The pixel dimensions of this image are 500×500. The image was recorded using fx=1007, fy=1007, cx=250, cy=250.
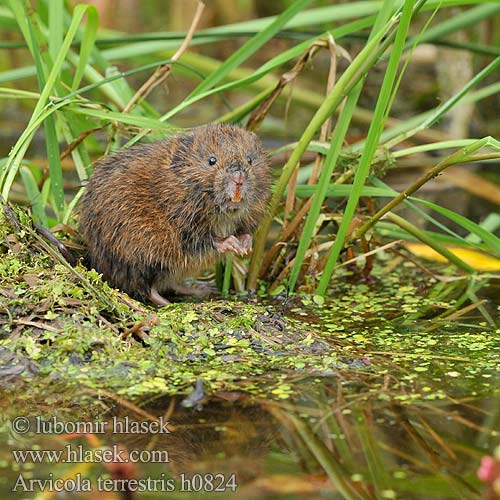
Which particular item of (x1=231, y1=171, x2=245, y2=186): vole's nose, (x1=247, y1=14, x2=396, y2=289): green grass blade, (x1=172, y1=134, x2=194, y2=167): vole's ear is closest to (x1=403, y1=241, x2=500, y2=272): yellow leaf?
(x1=247, y1=14, x2=396, y2=289): green grass blade

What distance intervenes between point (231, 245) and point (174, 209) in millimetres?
293

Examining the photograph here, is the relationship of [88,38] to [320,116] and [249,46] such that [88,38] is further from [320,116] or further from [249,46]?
[320,116]

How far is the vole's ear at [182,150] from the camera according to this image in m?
4.33

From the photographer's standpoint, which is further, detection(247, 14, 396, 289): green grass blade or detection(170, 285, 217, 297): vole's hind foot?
detection(170, 285, 217, 297): vole's hind foot

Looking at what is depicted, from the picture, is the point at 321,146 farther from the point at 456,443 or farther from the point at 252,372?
the point at 456,443

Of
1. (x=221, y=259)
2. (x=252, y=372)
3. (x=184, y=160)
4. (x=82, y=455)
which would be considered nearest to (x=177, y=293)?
(x=221, y=259)

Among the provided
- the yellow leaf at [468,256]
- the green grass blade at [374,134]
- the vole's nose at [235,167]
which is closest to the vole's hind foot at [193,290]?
the green grass blade at [374,134]

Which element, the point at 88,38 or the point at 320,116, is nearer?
the point at 320,116

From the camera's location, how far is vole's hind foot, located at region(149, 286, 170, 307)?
14.4 feet

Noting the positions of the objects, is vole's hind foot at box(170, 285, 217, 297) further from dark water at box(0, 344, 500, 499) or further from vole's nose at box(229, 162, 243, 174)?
dark water at box(0, 344, 500, 499)

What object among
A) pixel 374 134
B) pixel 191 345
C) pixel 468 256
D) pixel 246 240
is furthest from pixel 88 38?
pixel 468 256

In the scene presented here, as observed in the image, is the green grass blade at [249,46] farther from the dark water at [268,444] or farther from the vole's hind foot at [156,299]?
the dark water at [268,444]

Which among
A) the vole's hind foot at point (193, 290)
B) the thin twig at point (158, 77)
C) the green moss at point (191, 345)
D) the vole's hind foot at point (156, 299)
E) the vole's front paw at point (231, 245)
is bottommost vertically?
the vole's hind foot at point (193, 290)

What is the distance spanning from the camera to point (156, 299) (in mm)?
4422
